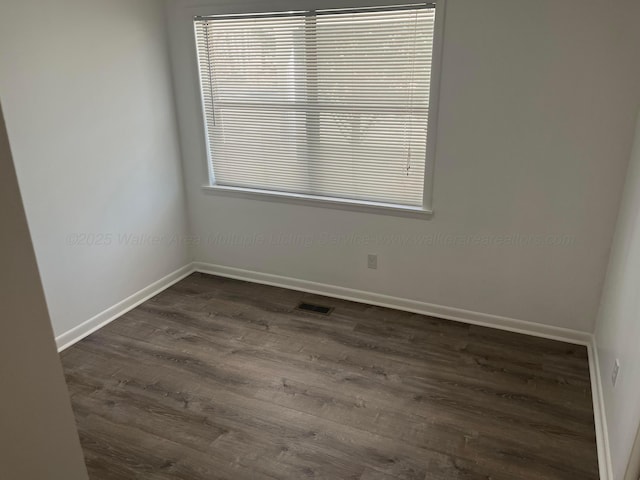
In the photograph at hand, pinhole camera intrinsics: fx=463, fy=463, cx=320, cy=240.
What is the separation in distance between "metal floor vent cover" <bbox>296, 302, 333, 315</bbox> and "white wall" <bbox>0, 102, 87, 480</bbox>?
2.18 meters

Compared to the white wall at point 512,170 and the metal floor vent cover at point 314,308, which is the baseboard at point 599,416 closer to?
the white wall at point 512,170

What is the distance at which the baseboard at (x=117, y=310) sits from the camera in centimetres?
302

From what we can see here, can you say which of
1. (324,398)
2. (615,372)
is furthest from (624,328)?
(324,398)

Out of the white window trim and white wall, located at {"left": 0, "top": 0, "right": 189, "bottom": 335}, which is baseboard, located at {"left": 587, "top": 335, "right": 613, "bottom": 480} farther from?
white wall, located at {"left": 0, "top": 0, "right": 189, "bottom": 335}

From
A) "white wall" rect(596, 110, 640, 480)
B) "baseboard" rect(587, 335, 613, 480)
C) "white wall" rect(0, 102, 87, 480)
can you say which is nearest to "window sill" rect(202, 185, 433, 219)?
"white wall" rect(596, 110, 640, 480)

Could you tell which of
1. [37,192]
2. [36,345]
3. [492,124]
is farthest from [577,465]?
[37,192]

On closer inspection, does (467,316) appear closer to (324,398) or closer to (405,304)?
(405,304)

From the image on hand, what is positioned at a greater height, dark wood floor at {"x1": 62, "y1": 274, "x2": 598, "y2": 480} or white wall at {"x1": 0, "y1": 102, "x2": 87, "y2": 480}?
white wall at {"x1": 0, "y1": 102, "x2": 87, "y2": 480}

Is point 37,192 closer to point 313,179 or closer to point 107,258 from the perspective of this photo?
point 107,258

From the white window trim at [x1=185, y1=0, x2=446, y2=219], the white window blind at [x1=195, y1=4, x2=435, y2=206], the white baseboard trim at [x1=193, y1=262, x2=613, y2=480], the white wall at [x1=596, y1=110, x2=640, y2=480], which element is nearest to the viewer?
the white wall at [x1=596, y1=110, x2=640, y2=480]

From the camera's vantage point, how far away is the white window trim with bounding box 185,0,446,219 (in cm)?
282

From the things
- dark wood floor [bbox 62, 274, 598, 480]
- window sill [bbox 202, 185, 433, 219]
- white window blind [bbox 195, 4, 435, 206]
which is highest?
white window blind [bbox 195, 4, 435, 206]

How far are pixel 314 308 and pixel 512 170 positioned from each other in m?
1.66

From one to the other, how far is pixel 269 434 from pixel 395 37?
2412 mm
